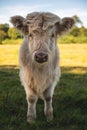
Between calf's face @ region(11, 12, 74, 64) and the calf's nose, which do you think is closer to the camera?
the calf's nose

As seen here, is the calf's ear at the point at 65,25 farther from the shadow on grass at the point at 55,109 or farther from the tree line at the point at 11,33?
the tree line at the point at 11,33

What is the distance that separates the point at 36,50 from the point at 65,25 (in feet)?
3.48

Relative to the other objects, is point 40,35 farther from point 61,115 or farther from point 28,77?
point 61,115

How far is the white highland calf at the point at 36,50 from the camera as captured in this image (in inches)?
241

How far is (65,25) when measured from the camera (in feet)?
22.1

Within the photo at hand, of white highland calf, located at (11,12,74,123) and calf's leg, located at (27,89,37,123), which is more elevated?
white highland calf, located at (11,12,74,123)

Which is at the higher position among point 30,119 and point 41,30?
point 41,30

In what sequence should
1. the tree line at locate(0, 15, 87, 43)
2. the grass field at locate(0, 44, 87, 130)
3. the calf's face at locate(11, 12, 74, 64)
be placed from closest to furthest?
1. the calf's face at locate(11, 12, 74, 64)
2. the grass field at locate(0, 44, 87, 130)
3. the tree line at locate(0, 15, 87, 43)

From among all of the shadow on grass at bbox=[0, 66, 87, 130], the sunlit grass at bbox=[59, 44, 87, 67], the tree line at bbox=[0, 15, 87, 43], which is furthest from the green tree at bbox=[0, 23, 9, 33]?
the shadow on grass at bbox=[0, 66, 87, 130]

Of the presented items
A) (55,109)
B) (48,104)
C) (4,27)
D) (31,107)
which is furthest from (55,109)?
(4,27)

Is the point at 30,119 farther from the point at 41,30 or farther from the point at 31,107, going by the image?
the point at 41,30

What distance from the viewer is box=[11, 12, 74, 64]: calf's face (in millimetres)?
5906

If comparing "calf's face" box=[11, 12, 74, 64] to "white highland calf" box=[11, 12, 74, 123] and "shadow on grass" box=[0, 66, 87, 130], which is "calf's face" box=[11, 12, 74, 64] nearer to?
"white highland calf" box=[11, 12, 74, 123]

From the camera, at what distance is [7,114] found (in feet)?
23.7
